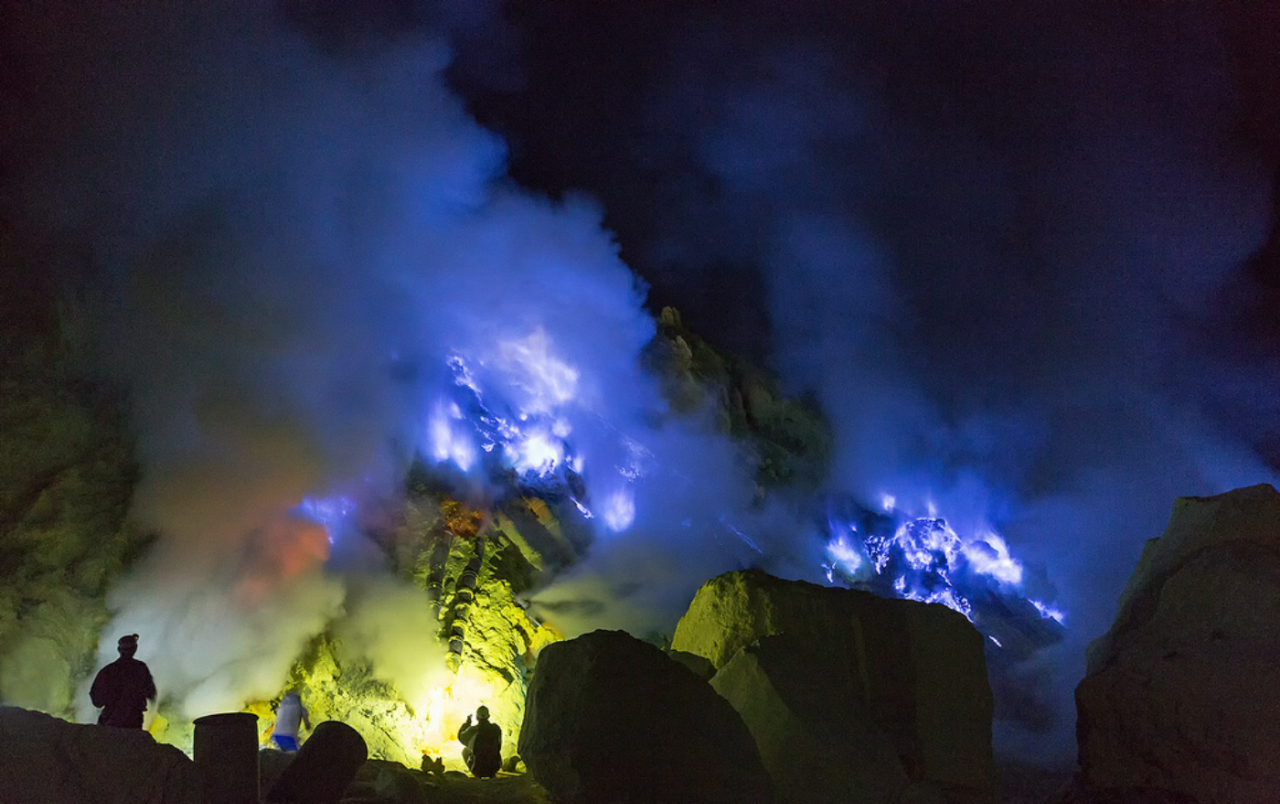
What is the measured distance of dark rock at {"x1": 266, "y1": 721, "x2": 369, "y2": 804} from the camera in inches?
234

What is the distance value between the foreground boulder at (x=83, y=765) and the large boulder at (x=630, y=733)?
8.83 feet

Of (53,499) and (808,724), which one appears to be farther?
(53,499)

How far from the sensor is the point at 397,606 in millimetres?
13375

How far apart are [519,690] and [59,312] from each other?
9.43 m

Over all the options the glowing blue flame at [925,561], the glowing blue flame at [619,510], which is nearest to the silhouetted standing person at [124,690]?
the glowing blue flame at [619,510]

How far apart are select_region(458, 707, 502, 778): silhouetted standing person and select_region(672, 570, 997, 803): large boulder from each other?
115 inches

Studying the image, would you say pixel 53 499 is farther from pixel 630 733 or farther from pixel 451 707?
pixel 630 733

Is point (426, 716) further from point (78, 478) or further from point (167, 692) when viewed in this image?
point (78, 478)

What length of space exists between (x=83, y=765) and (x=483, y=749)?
19.3 feet

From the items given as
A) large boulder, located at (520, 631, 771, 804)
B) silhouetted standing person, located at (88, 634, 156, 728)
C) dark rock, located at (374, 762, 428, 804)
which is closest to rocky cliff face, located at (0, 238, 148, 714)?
silhouetted standing person, located at (88, 634, 156, 728)

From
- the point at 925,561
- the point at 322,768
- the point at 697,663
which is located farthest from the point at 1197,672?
the point at 925,561

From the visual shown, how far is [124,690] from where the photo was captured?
693 cm

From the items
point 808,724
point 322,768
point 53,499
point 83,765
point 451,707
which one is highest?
point 53,499

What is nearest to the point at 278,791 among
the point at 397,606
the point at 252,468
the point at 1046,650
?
the point at 397,606
